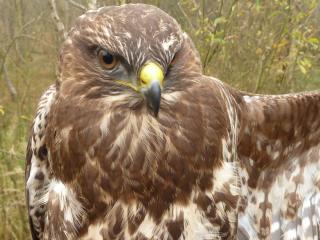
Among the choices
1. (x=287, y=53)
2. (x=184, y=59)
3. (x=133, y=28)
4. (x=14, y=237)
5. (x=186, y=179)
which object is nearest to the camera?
(x=133, y=28)

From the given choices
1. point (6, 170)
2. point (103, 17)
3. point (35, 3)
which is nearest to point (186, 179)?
point (103, 17)

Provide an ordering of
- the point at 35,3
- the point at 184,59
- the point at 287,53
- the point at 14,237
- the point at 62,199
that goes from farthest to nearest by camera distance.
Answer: the point at 35,3 < the point at 287,53 < the point at 14,237 < the point at 62,199 < the point at 184,59

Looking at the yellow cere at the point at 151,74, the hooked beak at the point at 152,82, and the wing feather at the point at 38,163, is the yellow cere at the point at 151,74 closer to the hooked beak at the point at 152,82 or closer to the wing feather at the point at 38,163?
the hooked beak at the point at 152,82

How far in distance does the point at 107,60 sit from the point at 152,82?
0.83 ft

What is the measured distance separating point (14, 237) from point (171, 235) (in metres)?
2.21

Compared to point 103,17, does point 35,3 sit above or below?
below

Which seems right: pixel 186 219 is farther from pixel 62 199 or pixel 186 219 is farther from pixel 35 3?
pixel 35 3

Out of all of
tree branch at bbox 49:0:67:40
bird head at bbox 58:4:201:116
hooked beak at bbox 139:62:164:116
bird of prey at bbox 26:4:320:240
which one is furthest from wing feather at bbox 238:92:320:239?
tree branch at bbox 49:0:67:40

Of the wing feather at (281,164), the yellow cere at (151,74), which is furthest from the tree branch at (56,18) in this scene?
the yellow cere at (151,74)

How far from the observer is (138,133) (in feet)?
7.85

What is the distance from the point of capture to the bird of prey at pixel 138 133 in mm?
2145

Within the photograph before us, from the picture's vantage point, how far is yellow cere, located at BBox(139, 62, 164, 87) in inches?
79.0

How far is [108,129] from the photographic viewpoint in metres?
2.35

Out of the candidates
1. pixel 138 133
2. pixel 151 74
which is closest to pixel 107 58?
pixel 151 74
